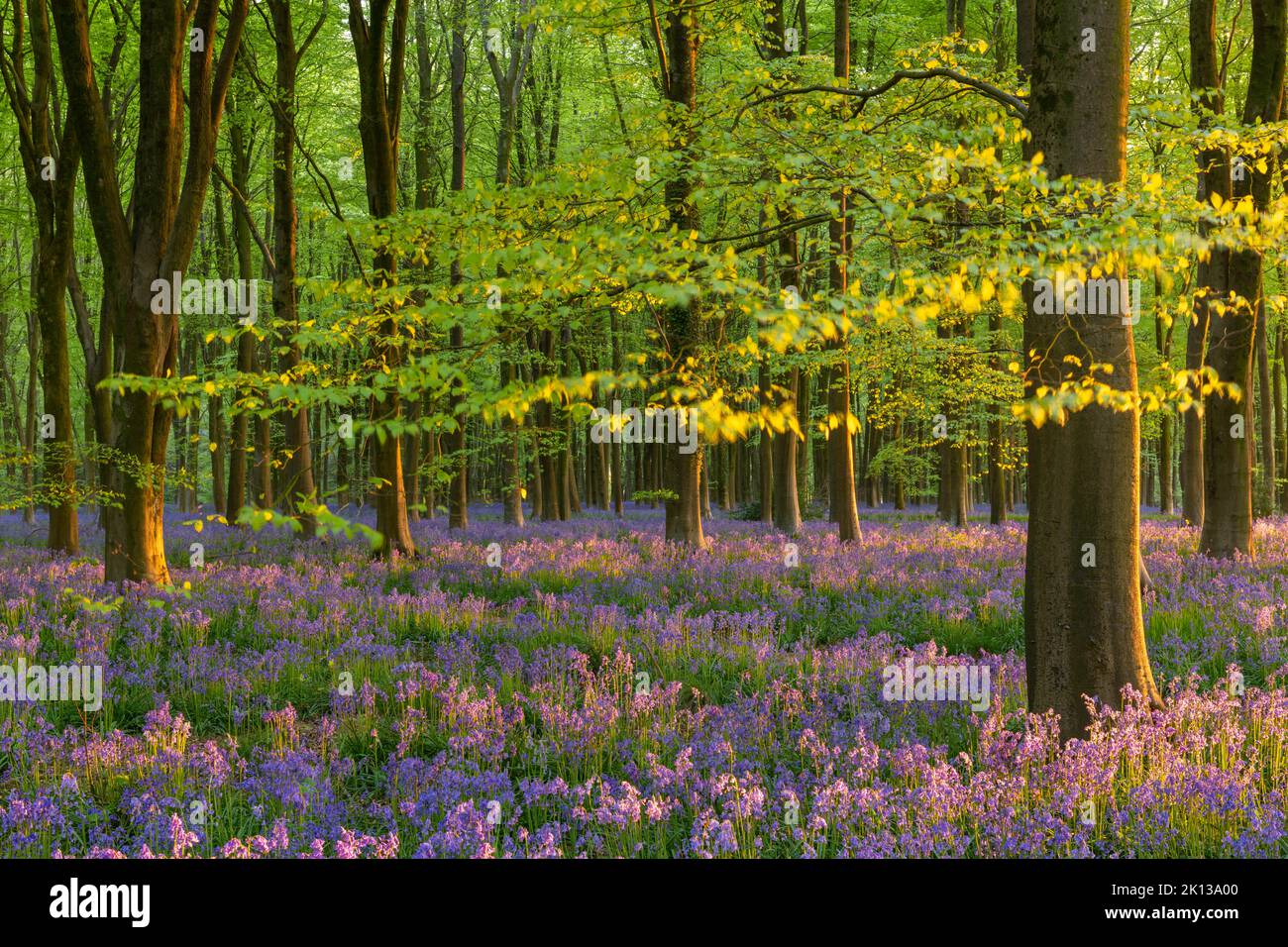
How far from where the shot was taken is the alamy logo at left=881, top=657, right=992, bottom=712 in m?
5.96

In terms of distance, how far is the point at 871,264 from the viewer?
4.55 metres

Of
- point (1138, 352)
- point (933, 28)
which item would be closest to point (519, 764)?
point (1138, 352)

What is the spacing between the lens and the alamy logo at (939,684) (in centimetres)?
596

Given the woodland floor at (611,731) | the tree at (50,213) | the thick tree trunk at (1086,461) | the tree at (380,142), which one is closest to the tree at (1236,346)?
the woodland floor at (611,731)

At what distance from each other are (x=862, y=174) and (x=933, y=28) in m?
22.7

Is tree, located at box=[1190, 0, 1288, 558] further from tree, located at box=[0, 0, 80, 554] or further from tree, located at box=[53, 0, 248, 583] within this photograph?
tree, located at box=[0, 0, 80, 554]

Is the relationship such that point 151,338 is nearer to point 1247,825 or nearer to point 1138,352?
point 1247,825

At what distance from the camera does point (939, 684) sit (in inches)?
245

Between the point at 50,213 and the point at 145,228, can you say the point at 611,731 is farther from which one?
the point at 50,213

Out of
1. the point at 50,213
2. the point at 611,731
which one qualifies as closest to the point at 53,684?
the point at 611,731
